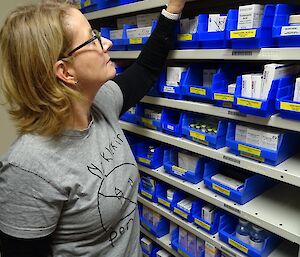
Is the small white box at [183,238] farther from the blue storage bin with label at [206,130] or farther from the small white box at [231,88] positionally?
the small white box at [231,88]

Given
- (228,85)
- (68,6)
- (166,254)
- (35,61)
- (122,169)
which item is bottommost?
(166,254)

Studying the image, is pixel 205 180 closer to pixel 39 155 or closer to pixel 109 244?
pixel 109 244

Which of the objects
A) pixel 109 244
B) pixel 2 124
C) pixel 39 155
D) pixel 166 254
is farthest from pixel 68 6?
pixel 2 124

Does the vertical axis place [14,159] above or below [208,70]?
below

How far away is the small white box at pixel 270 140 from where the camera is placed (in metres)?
0.83

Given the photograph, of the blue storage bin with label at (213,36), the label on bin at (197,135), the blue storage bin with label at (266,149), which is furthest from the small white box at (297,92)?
the label on bin at (197,135)

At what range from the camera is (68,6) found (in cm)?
76

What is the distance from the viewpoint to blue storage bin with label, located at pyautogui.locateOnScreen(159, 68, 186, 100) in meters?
1.08

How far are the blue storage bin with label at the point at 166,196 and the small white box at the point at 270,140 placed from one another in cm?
51

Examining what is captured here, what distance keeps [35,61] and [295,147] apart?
31.9 inches

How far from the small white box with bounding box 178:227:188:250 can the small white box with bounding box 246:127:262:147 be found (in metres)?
0.58

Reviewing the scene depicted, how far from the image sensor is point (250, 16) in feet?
2.58

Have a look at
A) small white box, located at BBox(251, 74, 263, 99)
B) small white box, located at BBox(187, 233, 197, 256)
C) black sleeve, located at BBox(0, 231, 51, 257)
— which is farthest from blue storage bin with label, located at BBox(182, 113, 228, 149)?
→ black sleeve, located at BBox(0, 231, 51, 257)

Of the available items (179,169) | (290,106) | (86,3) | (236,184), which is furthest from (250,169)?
(86,3)
